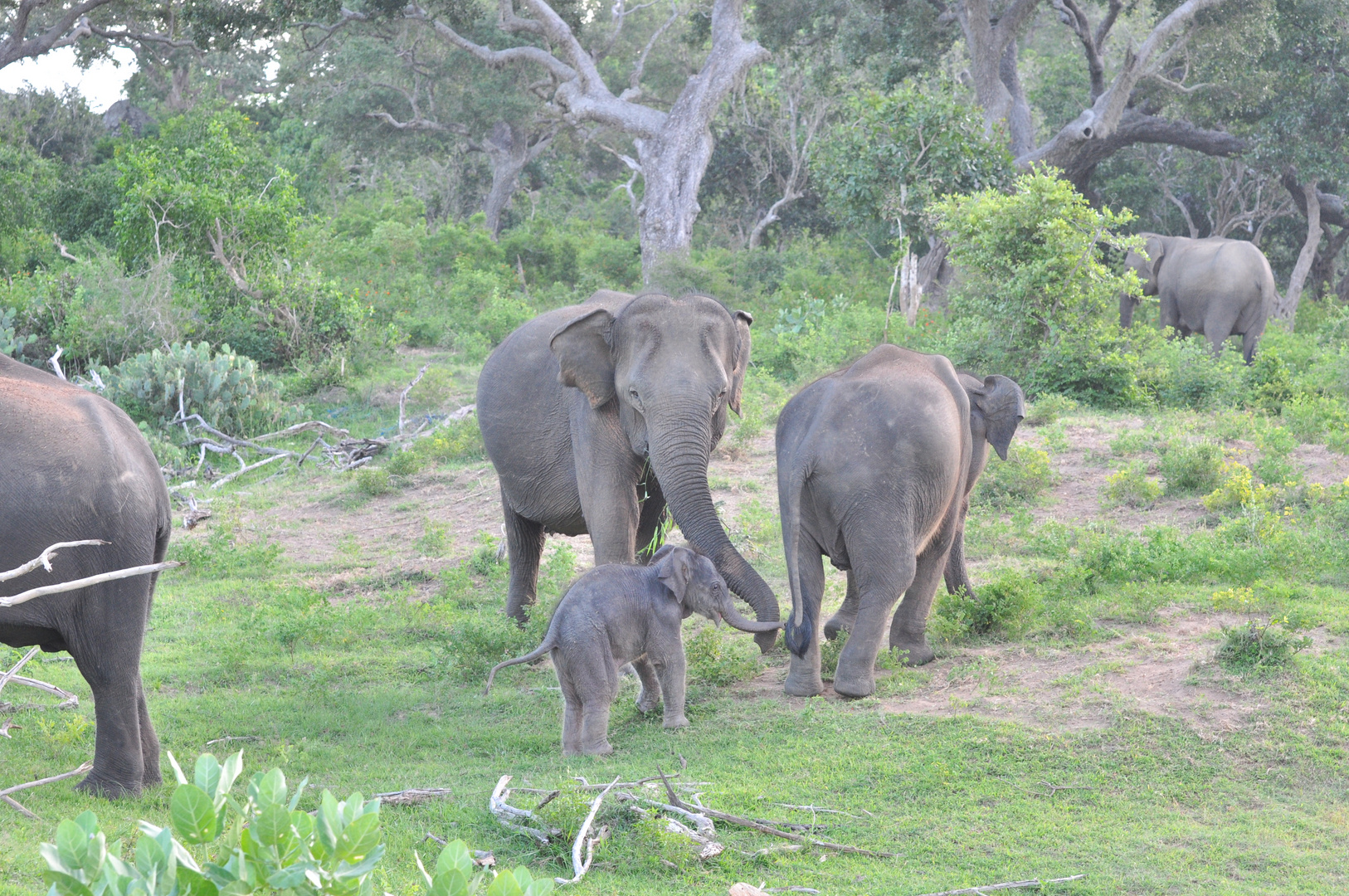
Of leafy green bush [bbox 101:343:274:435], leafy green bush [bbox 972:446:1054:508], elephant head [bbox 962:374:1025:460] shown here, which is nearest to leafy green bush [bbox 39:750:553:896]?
elephant head [bbox 962:374:1025:460]

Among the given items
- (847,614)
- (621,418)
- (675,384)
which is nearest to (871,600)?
(847,614)

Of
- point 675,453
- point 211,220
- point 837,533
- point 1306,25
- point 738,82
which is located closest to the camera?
point 675,453

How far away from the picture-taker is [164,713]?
6645mm

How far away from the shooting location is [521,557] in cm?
826

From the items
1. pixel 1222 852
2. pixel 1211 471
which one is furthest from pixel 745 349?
pixel 1211 471

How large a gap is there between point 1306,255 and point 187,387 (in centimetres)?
1768

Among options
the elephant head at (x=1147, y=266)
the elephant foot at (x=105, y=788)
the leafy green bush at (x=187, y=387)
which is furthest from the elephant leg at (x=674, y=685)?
the elephant head at (x=1147, y=266)

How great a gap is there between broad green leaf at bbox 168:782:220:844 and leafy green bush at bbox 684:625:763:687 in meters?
4.44

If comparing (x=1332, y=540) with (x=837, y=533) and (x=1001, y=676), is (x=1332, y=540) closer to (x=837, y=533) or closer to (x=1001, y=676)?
(x=1001, y=676)

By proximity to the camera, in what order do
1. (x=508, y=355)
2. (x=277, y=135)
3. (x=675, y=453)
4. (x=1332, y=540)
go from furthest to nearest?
(x=277, y=135), (x=1332, y=540), (x=508, y=355), (x=675, y=453)

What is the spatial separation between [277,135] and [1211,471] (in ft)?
88.3

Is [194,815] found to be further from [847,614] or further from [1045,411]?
[1045,411]

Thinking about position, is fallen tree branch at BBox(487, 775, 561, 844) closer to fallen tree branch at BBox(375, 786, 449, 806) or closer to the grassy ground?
the grassy ground

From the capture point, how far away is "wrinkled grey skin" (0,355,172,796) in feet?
16.1
